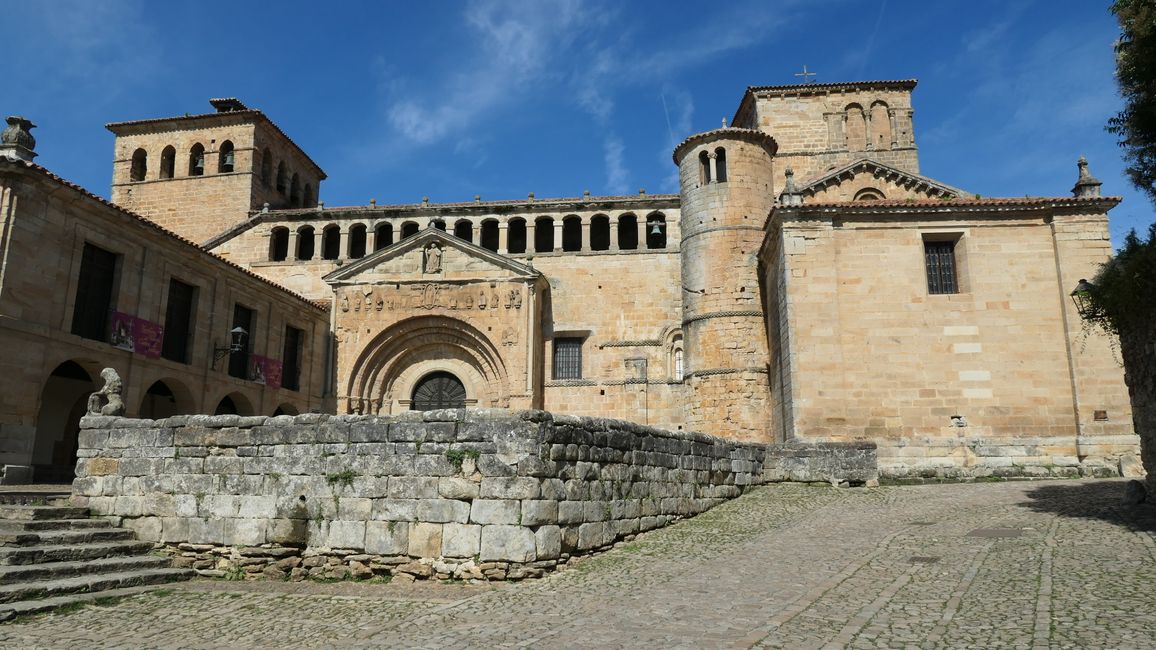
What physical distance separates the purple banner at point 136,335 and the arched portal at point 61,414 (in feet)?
4.36

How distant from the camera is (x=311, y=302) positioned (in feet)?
78.3

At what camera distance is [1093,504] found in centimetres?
1133

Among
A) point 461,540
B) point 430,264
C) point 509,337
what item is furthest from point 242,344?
point 461,540

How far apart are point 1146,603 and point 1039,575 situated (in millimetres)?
1204

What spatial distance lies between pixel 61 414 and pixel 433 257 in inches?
420

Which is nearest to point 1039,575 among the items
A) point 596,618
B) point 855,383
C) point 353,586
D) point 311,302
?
point 596,618

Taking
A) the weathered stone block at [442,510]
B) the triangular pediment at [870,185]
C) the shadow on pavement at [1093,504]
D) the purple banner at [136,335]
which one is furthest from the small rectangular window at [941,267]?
the purple banner at [136,335]

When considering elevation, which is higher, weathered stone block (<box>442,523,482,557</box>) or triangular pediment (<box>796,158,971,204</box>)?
triangular pediment (<box>796,158,971,204</box>)

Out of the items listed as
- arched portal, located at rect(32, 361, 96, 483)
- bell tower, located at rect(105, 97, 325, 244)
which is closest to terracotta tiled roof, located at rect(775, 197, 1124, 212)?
arched portal, located at rect(32, 361, 96, 483)

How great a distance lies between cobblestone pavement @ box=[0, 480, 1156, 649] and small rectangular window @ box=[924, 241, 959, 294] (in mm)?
8168

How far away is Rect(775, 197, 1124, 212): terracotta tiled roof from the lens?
1748cm

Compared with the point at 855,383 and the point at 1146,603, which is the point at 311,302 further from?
the point at 1146,603

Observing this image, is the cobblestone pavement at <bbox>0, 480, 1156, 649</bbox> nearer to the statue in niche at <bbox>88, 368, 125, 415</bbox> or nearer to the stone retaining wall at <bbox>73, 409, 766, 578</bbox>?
the stone retaining wall at <bbox>73, 409, 766, 578</bbox>

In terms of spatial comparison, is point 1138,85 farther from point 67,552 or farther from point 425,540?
point 67,552
